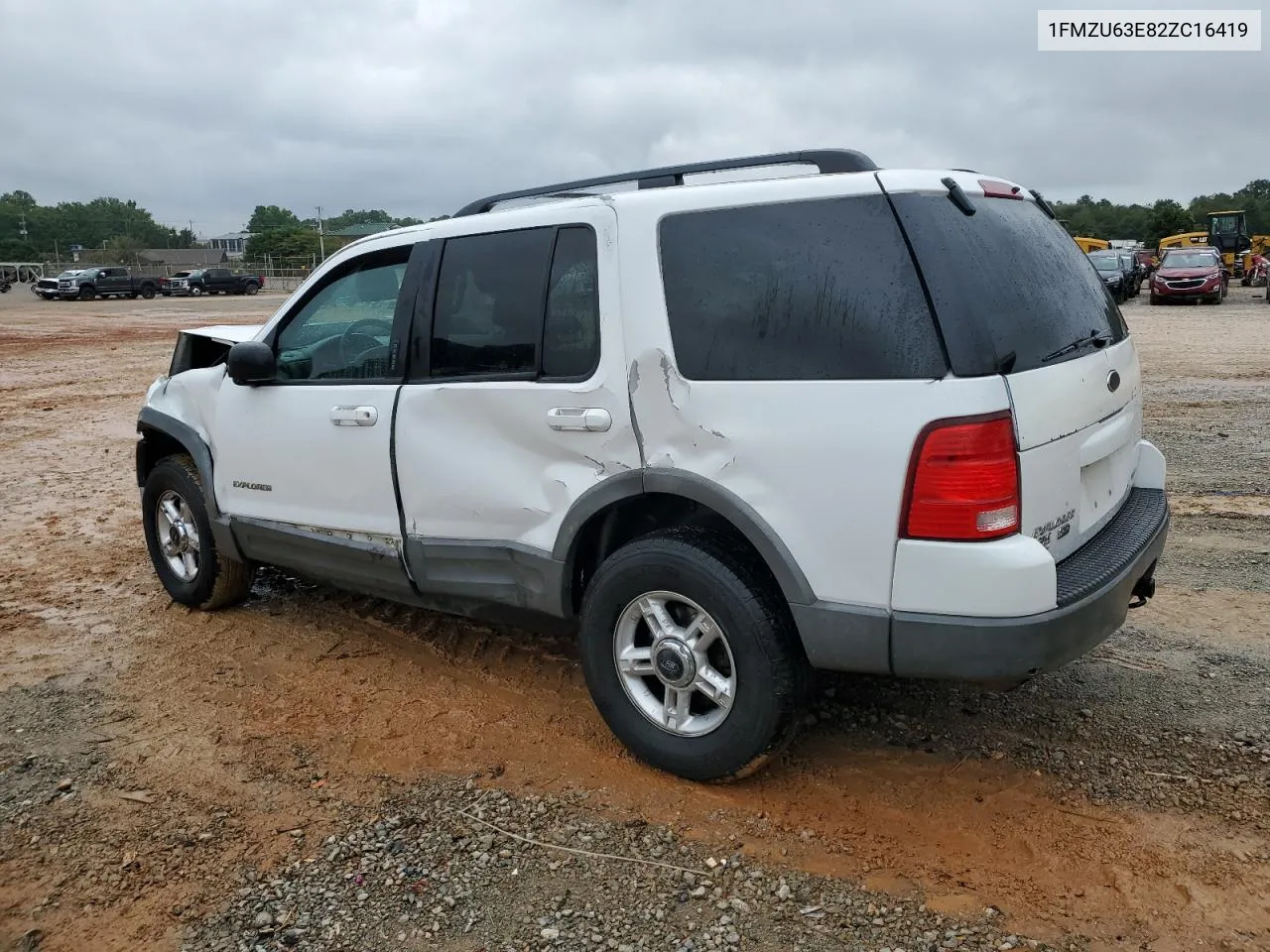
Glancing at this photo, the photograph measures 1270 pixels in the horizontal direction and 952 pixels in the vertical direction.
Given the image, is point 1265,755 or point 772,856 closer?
point 772,856

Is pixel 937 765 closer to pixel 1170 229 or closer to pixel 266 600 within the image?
pixel 266 600

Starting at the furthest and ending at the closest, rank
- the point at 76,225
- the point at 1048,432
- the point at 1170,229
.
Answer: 1. the point at 76,225
2. the point at 1170,229
3. the point at 1048,432

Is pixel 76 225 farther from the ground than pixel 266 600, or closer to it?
farther from the ground

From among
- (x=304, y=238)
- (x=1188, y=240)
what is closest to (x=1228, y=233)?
(x=1188, y=240)

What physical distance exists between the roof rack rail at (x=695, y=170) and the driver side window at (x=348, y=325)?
43cm

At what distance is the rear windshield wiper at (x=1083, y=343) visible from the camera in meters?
3.01

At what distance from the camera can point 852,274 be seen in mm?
2904

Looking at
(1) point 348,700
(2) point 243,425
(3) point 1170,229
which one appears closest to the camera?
(1) point 348,700

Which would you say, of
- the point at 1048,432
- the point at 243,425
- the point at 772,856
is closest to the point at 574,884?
the point at 772,856

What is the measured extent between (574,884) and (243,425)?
2.79 m

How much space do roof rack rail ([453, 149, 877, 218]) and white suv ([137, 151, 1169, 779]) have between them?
0.05 feet

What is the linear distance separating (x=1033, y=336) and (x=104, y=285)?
49177 millimetres

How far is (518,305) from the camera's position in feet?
12.0

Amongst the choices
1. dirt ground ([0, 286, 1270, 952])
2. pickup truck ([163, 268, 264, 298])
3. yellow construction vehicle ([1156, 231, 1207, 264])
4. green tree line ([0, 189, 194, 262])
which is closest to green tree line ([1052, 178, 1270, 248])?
yellow construction vehicle ([1156, 231, 1207, 264])
